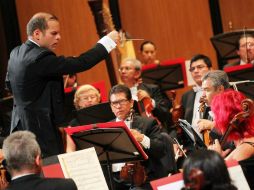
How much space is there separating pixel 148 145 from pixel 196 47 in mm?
5378

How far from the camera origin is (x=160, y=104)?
7.07 meters

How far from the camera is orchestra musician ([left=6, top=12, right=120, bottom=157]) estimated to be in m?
4.45

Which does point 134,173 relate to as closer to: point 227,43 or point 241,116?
point 241,116

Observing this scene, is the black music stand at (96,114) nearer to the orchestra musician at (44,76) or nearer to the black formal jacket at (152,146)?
the black formal jacket at (152,146)

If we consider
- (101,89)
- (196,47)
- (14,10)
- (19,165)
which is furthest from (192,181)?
(196,47)

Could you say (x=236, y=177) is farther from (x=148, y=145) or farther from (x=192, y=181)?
(x=148, y=145)

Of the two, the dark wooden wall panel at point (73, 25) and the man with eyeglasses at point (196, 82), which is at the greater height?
the dark wooden wall panel at point (73, 25)

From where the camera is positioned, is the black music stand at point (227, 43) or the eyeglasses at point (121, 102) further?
the black music stand at point (227, 43)

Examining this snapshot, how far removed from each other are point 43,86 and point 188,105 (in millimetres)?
2590

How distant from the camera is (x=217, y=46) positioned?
24.8ft

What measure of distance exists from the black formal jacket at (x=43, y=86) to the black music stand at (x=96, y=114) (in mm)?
1278

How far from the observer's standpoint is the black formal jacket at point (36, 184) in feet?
10.7

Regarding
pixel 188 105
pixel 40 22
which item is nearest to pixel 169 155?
pixel 40 22

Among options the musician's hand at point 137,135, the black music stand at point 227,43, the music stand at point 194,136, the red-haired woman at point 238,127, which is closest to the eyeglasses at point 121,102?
the musician's hand at point 137,135
